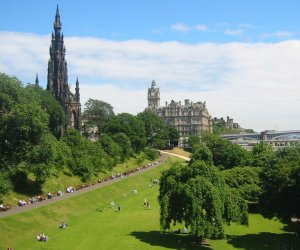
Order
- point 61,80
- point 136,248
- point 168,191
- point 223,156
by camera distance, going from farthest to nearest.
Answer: point 61,80, point 223,156, point 168,191, point 136,248

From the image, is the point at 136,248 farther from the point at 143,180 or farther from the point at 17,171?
the point at 143,180

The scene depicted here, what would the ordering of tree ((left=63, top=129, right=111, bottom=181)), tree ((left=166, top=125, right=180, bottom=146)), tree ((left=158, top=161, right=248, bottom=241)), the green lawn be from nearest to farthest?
tree ((left=158, top=161, right=248, bottom=241)), the green lawn, tree ((left=63, top=129, right=111, bottom=181)), tree ((left=166, top=125, right=180, bottom=146))

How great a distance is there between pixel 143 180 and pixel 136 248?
44.5 m

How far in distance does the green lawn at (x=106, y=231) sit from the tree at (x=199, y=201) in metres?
2.16

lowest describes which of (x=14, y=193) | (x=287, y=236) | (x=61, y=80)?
(x=287, y=236)

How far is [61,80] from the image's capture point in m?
116

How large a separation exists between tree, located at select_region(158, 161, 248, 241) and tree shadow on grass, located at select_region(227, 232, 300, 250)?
2.02 metres

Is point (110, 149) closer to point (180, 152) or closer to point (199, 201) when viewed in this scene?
point (199, 201)

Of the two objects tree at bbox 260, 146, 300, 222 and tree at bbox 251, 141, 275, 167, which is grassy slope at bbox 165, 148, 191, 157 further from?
tree at bbox 260, 146, 300, 222

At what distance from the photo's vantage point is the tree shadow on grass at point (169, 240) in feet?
127

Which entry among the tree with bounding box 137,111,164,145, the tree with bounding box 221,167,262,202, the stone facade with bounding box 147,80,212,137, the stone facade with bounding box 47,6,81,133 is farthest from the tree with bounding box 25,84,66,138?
the stone facade with bounding box 147,80,212,137

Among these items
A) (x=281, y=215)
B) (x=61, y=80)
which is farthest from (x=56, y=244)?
(x=61, y=80)

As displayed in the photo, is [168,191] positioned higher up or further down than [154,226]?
higher up

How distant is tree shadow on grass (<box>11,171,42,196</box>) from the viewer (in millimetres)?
54503
